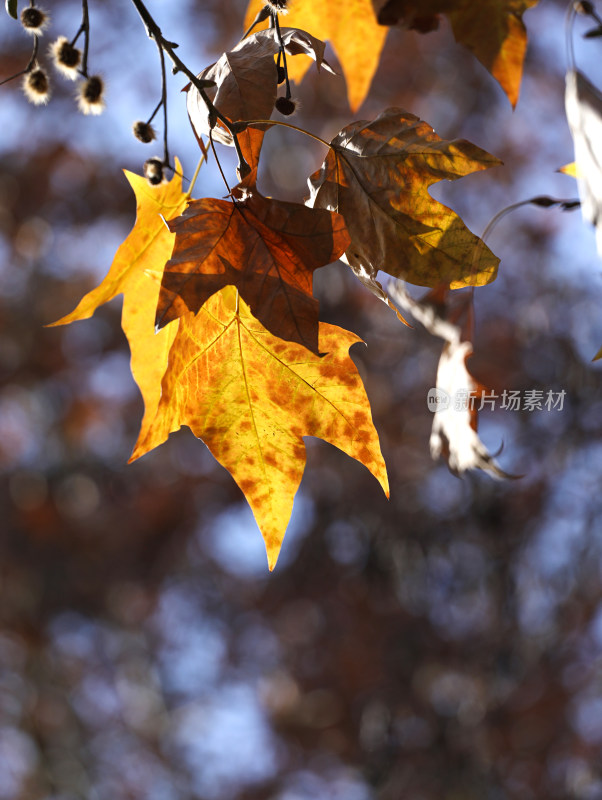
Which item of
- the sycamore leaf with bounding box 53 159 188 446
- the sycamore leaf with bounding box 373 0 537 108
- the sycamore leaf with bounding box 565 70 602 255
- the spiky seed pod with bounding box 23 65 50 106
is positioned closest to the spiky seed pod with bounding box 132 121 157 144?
the sycamore leaf with bounding box 53 159 188 446

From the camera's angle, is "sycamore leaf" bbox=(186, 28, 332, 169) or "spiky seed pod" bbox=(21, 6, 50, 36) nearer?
"sycamore leaf" bbox=(186, 28, 332, 169)

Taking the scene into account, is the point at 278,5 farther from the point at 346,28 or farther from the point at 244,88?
the point at 346,28

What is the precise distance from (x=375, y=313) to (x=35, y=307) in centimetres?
217

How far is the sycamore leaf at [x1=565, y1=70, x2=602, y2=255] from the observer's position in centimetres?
43

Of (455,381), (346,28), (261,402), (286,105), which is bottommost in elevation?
(261,402)

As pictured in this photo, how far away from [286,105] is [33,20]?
0.29 m

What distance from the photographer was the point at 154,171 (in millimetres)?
616

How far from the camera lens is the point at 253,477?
0.63 m

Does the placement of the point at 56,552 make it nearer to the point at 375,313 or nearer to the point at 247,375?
the point at 375,313

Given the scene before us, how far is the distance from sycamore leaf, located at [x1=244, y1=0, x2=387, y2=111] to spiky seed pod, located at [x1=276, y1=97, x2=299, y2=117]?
0.16 m

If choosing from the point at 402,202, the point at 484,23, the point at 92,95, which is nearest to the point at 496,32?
the point at 484,23

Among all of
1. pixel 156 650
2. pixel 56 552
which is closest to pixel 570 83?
pixel 56 552

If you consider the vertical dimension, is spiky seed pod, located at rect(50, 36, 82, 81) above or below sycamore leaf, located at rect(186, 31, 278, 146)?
above

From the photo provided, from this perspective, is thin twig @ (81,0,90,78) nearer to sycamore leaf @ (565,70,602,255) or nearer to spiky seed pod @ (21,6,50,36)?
spiky seed pod @ (21,6,50,36)
